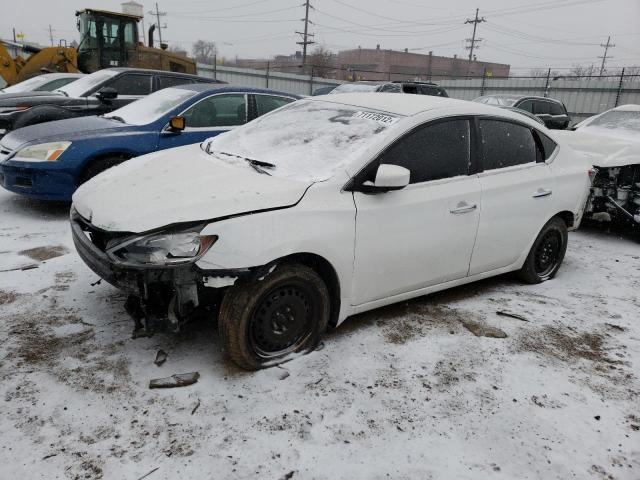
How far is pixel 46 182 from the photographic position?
507cm

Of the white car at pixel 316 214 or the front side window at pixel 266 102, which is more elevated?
the front side window at pixel 266 102

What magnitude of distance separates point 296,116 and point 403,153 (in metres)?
1.04

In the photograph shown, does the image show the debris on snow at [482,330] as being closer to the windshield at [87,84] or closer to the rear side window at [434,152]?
the rear side window at [434,152]

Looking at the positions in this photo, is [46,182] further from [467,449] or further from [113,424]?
[467,449]

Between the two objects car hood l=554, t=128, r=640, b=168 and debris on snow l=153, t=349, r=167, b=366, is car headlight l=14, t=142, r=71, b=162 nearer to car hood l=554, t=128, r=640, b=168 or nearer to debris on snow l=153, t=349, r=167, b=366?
debris on snow l=153, t=349, r=167, b=366

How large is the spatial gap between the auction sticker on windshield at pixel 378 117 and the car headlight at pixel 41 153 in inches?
134

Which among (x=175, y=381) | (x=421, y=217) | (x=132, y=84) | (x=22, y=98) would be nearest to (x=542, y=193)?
(x=421, y=217)

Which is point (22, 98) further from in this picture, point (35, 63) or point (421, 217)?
point (35, 63)

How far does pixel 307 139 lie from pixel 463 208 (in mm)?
1245

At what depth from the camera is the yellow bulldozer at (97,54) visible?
42.3ft

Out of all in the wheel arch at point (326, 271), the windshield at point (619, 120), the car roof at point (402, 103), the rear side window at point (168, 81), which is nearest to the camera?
the wheel arch at point (326, 271)

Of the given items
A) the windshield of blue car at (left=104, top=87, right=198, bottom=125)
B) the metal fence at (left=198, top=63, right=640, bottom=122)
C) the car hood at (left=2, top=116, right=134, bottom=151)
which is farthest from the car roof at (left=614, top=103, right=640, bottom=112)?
the metal fence at (left=198, top=63, right=640, bottom=122)

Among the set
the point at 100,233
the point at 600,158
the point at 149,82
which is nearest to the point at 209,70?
the point at 149,82

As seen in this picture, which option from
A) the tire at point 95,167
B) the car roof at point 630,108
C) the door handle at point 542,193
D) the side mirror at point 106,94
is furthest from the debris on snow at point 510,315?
the side mirror at point 106,94
